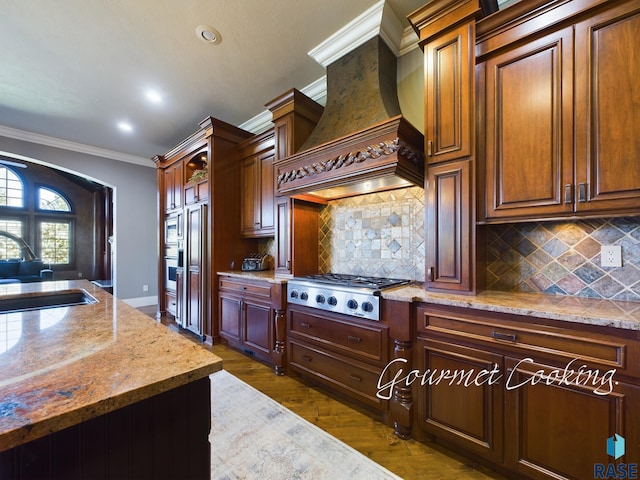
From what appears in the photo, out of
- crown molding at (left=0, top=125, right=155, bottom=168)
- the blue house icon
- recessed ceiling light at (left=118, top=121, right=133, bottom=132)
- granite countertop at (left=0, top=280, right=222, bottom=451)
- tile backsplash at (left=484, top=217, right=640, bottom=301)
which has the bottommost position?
the blue house icon

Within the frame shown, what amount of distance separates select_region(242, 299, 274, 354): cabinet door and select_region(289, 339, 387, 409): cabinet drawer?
34 centimetres

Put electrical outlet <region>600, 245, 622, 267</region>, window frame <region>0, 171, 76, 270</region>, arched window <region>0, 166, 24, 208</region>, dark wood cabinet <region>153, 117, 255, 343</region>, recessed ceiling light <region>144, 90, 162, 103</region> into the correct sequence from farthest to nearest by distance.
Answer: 1. window frame <region>0, 171, 76, 270</region>
2. arched window <region>0, 166, 24, 208</region>
3. dark wood cabinet <region>153, 117, 255, 343</region>
4. recessed ceiling light <region>144, 90, 162, 103</region>
5. electrical outlet <region>600, 245, 622, 267</region>

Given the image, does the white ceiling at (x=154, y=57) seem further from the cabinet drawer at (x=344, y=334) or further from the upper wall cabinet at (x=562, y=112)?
the cabinet drawer at (x=344, y=334)

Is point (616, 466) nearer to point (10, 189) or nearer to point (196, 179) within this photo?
point (196, 179)

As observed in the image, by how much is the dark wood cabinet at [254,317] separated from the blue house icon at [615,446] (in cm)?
211

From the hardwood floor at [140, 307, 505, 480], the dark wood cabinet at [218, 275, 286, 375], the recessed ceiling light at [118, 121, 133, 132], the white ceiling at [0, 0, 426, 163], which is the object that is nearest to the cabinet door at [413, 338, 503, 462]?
the hardwood floor at [140, 307, 505, 480]

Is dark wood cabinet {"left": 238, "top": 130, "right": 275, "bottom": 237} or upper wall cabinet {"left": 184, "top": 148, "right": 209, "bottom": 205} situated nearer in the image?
dark wood cabinet {"left": 238, "top": 130, "right": 275, "bottom": 237}

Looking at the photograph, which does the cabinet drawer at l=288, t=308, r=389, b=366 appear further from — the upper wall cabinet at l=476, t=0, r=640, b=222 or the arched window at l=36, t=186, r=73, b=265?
the arched window at l=36, t=186, r=73, b=265

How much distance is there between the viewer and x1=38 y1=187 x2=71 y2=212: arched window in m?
7.85

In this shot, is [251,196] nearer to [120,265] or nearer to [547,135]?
[547,135]

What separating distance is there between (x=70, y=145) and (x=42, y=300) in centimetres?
443

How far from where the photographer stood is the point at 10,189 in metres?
7.34

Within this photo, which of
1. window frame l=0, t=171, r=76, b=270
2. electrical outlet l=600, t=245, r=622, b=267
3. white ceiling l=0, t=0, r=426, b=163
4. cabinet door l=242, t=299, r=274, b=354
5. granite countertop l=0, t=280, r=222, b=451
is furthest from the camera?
window frame l=0, t=171, r=76, b=270

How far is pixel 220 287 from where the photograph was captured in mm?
3369
